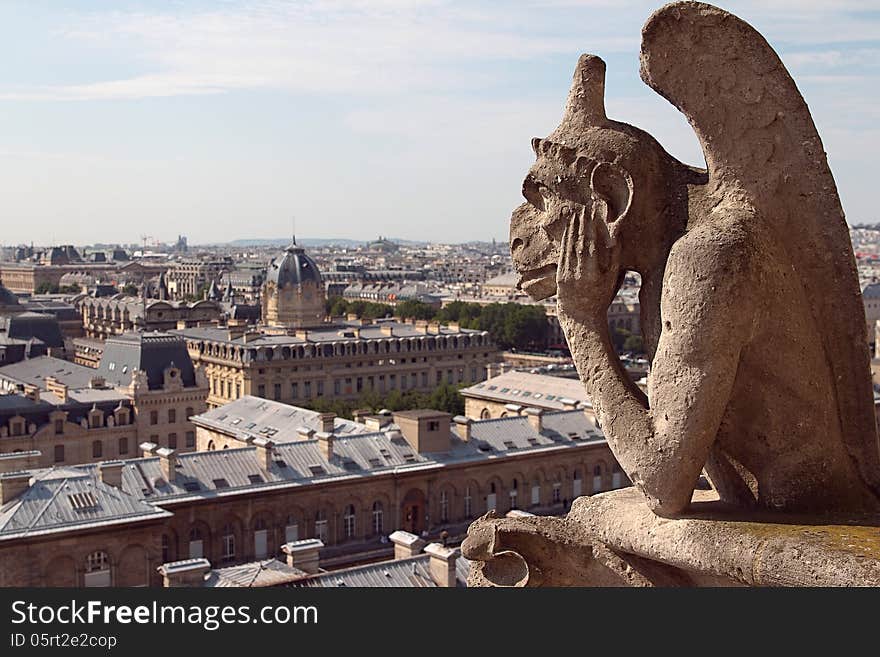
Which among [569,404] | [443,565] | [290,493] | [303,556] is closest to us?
[443,565]

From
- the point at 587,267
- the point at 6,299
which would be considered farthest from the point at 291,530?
the point at 6,299

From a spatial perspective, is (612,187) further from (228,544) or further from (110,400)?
(110,400)

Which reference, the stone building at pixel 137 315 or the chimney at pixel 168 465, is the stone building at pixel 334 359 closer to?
the stone building at pixel 137 315

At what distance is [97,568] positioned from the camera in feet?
109

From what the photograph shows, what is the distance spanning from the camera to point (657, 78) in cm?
714

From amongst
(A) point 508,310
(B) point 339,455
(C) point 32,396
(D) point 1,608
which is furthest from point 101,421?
(A) point 508,310

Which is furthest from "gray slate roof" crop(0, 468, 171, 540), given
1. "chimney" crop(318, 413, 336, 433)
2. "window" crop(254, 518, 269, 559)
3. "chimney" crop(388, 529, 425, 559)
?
"chimney" crop(318, 413, 336, 433)

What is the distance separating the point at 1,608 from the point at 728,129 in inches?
208

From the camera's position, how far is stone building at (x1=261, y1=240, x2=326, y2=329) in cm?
10744

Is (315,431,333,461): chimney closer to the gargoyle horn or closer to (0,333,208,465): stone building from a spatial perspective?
(0,333,208,465): stone building

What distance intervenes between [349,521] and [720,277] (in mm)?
35681

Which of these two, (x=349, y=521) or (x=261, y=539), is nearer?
(x=261, y=539)

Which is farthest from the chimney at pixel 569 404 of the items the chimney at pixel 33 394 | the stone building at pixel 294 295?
the stone building at pixel 294 295

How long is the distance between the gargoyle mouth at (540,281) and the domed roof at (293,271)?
101 metres
